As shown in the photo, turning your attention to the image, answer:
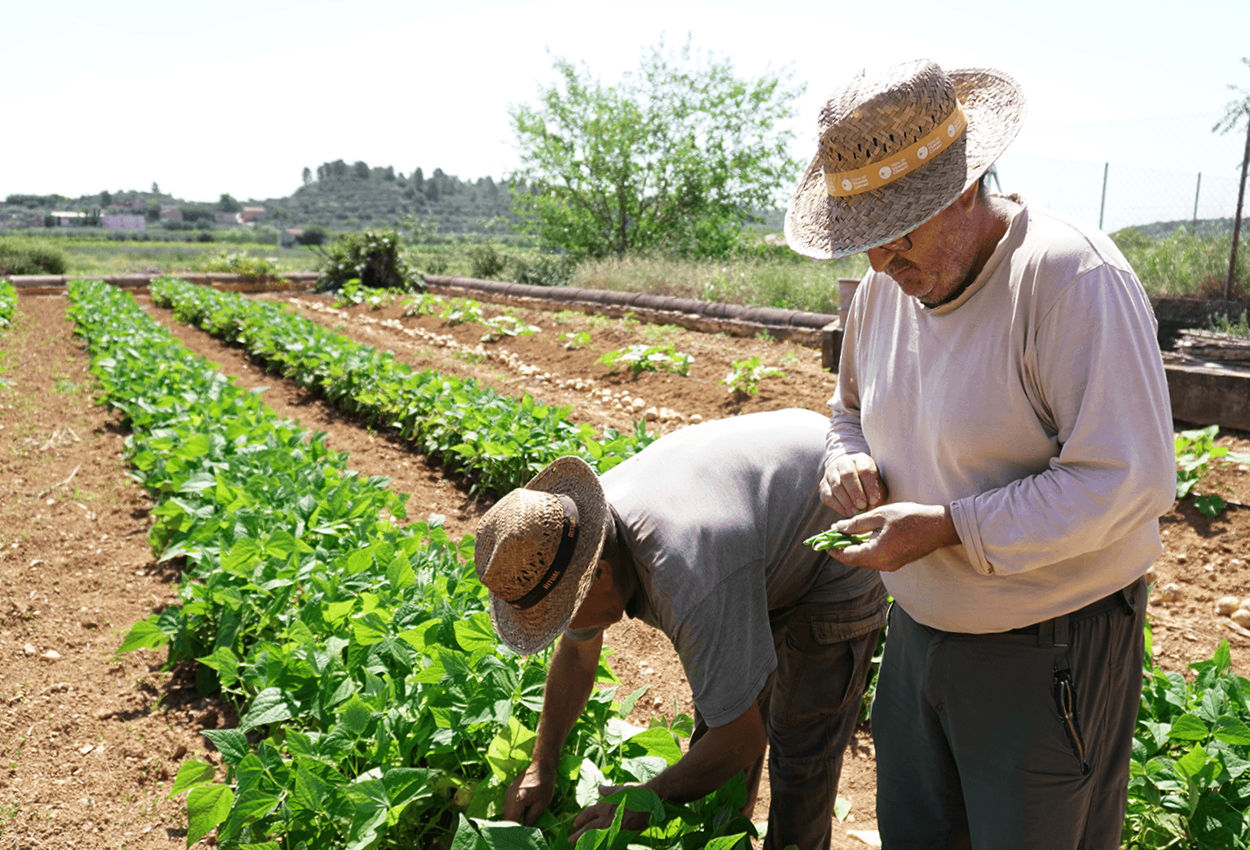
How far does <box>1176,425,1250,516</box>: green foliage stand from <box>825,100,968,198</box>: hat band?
3.42 metres

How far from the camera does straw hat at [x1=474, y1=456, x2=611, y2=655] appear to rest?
155 centimetres

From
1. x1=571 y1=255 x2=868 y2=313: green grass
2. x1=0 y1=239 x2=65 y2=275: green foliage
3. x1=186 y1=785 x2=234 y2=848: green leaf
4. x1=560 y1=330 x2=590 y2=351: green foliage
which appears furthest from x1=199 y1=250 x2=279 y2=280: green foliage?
x1=186 y1=785 x2=234 y2=848: green leaf

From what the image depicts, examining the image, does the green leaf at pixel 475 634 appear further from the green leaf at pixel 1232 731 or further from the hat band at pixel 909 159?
the green leaf at pixel 1232 731

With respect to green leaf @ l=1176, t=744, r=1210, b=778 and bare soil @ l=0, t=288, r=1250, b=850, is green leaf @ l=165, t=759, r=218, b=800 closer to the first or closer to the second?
bare soil @ l=0, t=288, r=1250, b=850

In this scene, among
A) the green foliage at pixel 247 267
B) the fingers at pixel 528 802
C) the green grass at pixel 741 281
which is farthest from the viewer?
the green foliage at pixel 247 267

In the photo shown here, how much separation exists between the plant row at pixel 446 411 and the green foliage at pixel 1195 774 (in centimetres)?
223

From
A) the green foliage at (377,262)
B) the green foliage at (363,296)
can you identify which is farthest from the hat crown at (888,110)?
the green foliage at (377,262)

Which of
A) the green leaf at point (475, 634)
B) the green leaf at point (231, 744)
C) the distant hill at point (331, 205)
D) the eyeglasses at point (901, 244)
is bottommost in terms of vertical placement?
the green leaf at point (231, 744)

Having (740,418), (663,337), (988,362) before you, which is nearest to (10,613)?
(740,418)

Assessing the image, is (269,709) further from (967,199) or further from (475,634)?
(967,199)

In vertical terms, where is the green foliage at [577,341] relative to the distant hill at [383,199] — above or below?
below

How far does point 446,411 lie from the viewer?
5.43 meters

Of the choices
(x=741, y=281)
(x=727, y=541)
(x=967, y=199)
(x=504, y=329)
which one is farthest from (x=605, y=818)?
(x=741, y=281)

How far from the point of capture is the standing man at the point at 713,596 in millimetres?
1550
